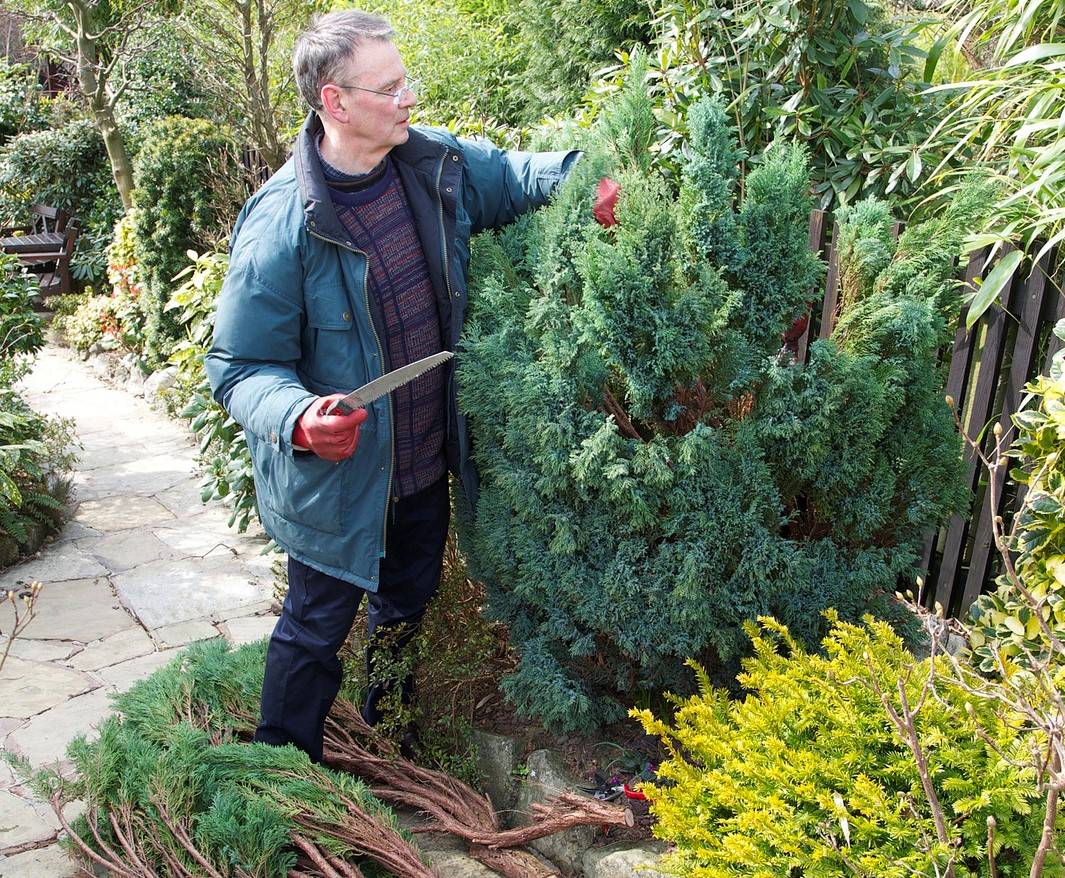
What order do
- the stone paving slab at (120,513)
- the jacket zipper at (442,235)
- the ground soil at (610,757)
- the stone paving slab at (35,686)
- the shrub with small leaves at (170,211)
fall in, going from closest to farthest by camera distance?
the ground soil at (610,757) < the jacket zipper at (442,235) < the stone paving slab at (35,686) < the stone paving slab at (120,513) < the shrub with small leaves at (170,211)

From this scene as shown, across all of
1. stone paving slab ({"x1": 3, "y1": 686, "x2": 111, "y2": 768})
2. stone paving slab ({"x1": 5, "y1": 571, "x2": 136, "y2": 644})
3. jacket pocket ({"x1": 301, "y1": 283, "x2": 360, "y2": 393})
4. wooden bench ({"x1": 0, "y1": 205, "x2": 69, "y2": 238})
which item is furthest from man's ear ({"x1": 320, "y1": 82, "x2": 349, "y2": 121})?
wooden bench ({"x1": 0, "y1": 205, "x2": 69, "y2": 238})

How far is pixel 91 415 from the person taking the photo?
25.1ft

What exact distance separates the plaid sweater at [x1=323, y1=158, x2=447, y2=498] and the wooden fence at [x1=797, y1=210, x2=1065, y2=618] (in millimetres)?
1216

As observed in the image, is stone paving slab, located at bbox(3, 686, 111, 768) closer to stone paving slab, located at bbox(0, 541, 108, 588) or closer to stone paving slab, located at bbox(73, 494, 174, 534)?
stone paving slab, located at bbox(0, 541, 108, 588)

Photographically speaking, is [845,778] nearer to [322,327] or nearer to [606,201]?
→ [606,201]

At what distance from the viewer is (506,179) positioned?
297cm

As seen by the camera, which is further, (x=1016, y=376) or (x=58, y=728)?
(x=58, y=728)

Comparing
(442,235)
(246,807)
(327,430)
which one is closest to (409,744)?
(246,807)

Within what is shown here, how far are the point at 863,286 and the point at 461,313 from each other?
1.11 m

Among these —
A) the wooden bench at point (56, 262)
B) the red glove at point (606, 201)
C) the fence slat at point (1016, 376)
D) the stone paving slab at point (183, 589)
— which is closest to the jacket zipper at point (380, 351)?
the red glove at point (606, 201)

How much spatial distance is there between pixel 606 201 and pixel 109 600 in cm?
342

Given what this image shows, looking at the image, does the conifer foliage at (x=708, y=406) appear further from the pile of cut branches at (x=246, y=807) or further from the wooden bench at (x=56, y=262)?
the wooden bench at (x=56, y=262)

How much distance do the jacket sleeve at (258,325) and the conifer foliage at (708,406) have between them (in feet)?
1.69

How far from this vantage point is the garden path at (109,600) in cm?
347
